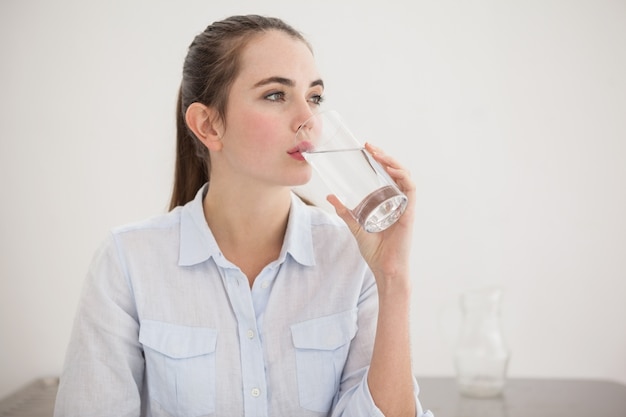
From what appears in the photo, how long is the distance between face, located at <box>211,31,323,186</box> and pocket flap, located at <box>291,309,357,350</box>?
32 cm

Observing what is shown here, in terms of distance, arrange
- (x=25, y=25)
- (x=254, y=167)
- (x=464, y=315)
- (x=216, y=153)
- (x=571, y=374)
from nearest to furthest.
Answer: (x=254, y=167), (x=216, y=153), (x=464, y=315), (x=25, y=25), (x=571, y=374)

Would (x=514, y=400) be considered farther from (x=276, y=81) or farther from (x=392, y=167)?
(x=276, y=81)

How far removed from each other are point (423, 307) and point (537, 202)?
605 millimetres

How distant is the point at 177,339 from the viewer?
1477 millimetres

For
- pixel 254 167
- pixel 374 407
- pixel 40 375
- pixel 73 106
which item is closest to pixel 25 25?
pixel 73 106

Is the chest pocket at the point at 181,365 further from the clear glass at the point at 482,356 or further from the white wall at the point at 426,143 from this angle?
the white wall at the point at 426,143

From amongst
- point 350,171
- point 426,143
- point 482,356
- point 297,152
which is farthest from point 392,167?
point 426,143

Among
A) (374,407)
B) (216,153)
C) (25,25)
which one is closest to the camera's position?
(374,407)

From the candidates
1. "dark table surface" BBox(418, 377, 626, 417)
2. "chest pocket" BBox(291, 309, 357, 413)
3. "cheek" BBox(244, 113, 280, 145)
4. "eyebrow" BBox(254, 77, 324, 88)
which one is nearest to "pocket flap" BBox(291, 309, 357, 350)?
"chest pocket" BBox(291, 309, 357, 413)

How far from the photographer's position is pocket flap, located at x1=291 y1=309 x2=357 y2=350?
58.9 inches

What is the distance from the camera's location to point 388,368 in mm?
1385

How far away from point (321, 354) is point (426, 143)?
1.36 metres

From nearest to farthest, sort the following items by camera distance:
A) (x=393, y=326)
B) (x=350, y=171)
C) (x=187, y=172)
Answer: (x=350, y=171), (x=393, y=326), (x=187, y=172)

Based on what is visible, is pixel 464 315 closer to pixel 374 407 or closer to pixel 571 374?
pixel 571 374
